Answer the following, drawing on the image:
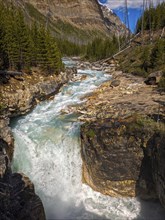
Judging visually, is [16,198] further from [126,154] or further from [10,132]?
[126,154]

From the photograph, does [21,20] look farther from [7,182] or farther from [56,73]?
[7,182]

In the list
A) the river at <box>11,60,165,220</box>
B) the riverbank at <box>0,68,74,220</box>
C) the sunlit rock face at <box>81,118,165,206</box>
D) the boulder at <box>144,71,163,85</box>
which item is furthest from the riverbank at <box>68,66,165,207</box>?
the boulder at <box>144,71,163,85</box>

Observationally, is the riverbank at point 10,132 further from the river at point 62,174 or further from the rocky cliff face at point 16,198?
the river at point 62,174

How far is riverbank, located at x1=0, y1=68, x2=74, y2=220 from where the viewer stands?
10.9 m

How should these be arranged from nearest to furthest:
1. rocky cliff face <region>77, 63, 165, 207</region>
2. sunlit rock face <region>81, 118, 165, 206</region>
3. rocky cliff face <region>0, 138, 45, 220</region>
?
rocky cliff face <region>0, 138, 45, 220</region>
rocky cliff face <region>77, 63, 165, 207</region>
sunlit rock face <region>81, 118, 165, 206</region>

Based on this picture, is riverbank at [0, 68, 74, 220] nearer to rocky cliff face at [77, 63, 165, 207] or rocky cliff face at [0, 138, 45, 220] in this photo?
rocky cliff face at [0, 138, 45, 220]

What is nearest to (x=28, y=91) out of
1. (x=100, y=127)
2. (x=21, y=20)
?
(x=100, y=127)

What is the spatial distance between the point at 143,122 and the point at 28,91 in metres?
10.8

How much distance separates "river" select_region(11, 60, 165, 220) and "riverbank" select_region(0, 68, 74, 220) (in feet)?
4.22

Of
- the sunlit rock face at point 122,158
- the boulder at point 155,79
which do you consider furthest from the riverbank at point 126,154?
the boulder at point 155,79

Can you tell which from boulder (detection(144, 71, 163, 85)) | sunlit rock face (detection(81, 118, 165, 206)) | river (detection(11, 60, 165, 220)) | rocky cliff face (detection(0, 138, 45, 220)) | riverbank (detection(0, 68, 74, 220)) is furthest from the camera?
boulder (detection(144, 71, 163, 85))

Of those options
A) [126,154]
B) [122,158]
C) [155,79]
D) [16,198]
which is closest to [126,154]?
[126,154]

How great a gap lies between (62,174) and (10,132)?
15.6 feet

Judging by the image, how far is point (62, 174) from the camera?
15.6 metres
